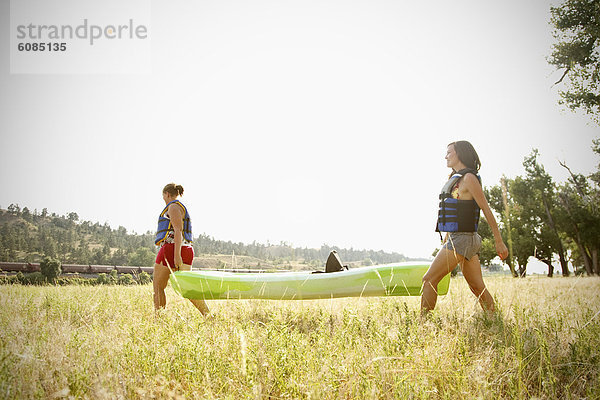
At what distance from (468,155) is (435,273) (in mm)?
1635

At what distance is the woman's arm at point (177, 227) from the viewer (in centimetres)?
524

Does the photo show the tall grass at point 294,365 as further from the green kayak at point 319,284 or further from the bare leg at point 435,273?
the green kayak at point 319,284

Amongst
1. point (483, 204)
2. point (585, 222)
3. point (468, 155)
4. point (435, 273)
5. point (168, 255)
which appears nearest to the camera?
point (483, 204)

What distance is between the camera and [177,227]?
5270 mm

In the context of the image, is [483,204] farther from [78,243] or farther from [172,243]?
[78,243]

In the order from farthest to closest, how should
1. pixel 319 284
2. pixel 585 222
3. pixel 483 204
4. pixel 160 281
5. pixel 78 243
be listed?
pixel 78 243 → pixel 585 222 → pixel 319 284 → pixel 160 281 → pixel 483 204

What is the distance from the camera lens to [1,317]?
14.7ft

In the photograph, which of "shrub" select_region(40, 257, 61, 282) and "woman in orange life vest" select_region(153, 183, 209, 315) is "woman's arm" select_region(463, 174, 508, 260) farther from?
"shrub" select_region(40, 257, 61, 282)

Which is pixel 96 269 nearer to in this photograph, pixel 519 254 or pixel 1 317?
pixel 1 317

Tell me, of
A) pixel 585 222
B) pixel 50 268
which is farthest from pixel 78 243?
pixel 585 222

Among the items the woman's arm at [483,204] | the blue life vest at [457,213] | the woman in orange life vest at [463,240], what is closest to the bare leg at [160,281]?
the woman in orange life vest at [463,240]

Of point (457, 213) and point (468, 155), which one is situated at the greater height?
point (468, 155)

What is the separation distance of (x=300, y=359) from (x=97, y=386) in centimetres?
Answer: 134

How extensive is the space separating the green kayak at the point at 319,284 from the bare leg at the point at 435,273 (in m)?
1.20
